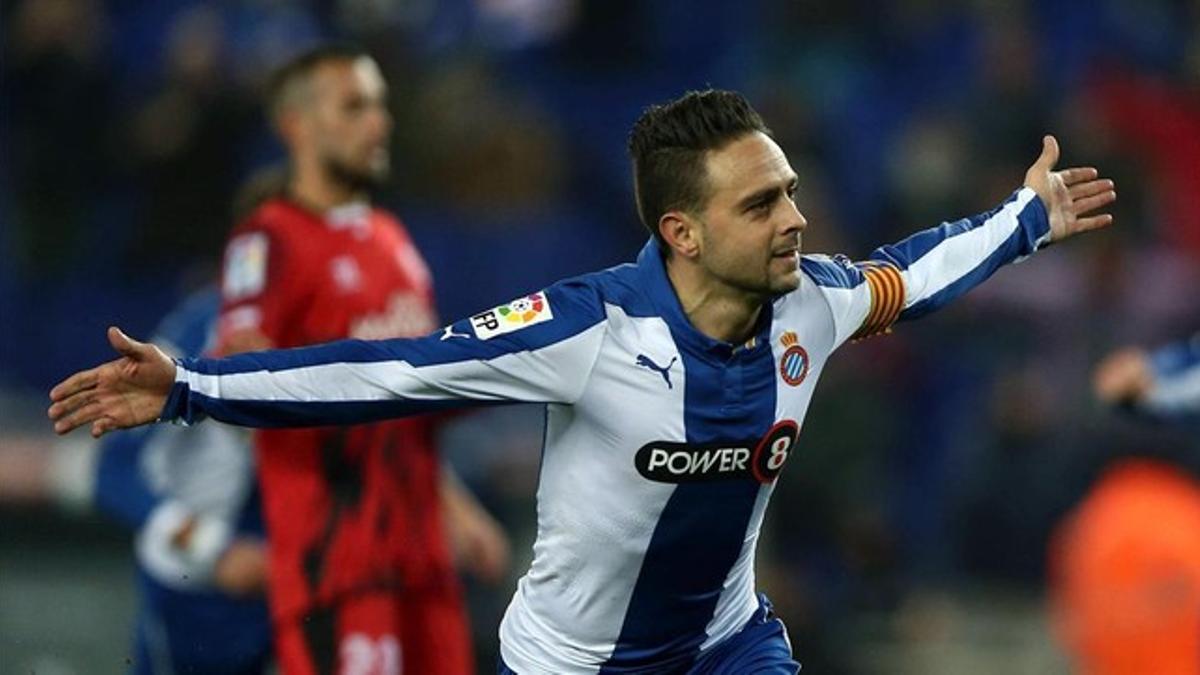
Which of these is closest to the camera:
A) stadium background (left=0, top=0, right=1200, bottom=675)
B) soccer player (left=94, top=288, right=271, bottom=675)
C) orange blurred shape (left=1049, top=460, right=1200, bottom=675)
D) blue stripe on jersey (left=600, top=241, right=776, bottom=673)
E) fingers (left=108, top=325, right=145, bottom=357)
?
fingers (left=108, top=325, right=145, bottom=357)

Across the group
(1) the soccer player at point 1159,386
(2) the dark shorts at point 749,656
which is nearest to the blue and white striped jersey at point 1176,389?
(1) the soccer player at point 1159,386

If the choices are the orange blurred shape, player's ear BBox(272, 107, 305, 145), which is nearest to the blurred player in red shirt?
player's ear BBox(272, 107, 305, 145)

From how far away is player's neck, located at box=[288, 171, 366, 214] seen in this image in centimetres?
768

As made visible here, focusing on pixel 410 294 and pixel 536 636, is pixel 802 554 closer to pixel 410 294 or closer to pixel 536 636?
pixel 410 294

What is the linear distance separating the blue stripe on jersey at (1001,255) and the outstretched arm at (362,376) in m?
0.92

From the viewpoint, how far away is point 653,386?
5.70 meters

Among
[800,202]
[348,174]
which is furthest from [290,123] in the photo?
[800,202]

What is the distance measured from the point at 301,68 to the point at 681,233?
2.51 meters

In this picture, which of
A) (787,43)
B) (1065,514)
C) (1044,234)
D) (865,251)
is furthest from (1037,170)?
(787,43)

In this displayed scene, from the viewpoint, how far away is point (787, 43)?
13.5m

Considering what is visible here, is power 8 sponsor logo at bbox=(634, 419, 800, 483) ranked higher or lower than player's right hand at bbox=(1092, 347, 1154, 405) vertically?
higher

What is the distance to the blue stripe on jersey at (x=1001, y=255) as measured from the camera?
6148mm

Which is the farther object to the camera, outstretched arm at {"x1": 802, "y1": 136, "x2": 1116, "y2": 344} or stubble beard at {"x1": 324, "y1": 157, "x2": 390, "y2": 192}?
stubble beard at {"x1": 324, "y1": 157, "x2": 390, "y2": 192}

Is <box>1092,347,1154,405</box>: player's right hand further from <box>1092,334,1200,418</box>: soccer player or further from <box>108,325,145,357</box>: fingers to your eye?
<box>108,325,145,357</box>: fingers
